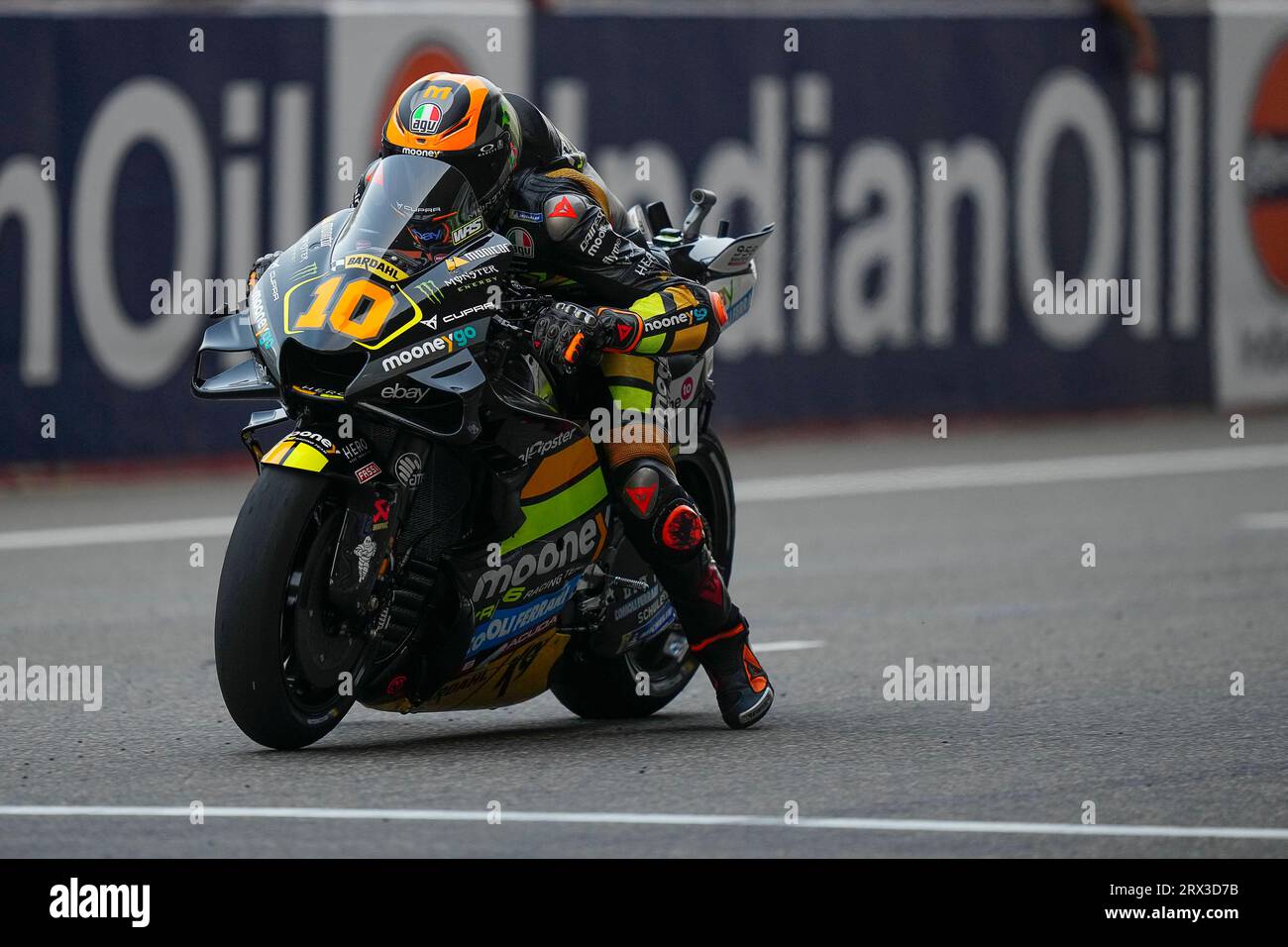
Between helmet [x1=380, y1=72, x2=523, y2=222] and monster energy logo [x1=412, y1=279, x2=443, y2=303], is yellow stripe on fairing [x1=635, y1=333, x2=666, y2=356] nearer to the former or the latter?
helmet [x1=380, y1=72, x2=523, y2=222]

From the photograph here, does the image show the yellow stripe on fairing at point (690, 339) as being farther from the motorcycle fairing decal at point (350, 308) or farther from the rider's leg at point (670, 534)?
the motorcycle fairing decal at point (350, 308)

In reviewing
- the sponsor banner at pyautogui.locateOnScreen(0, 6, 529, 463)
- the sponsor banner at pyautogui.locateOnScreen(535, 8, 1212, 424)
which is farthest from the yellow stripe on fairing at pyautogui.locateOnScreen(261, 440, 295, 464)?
the sponsor banner at pyautogui.locateOnScreen(535, 8, 1212, 424)

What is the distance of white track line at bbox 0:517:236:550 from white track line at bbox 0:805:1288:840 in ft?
18.8

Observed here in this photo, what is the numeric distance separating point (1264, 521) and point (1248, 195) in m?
5.31

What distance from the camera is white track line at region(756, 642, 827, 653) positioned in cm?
899

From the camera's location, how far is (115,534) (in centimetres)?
1189

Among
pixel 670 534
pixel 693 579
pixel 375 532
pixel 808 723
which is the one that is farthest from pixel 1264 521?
pixel 375 532

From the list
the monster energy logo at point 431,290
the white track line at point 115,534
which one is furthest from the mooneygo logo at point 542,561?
the white track line at point 115,534

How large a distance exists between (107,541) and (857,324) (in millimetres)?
5860

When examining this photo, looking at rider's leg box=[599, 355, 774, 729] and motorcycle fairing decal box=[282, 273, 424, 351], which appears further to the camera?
rider's leg box=[599, 355, 774, 729]

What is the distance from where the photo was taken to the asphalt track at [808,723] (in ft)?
18.9

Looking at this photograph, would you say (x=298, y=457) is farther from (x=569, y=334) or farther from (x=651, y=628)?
(x=651, y=628)

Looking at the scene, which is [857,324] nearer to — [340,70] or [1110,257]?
[1110,257]
